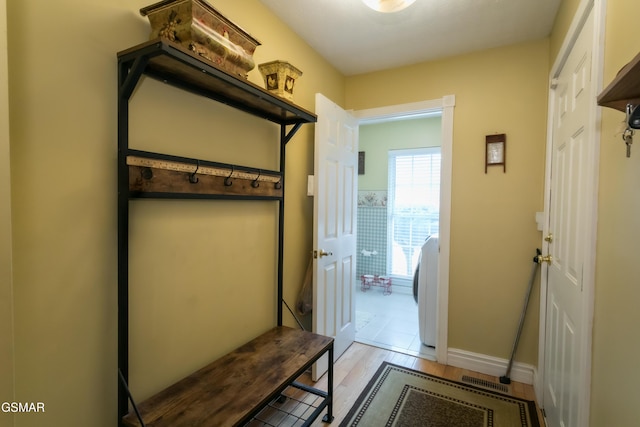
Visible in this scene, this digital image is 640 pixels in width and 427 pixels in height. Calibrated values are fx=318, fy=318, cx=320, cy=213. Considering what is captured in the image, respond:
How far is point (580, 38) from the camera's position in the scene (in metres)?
1.48

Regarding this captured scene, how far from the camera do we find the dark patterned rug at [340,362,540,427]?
1.89m

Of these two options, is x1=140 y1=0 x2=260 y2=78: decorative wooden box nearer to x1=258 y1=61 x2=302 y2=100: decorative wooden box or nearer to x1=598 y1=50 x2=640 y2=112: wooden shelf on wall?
x1=258 y1=61 x2=302 y2=100: decorative wooden box

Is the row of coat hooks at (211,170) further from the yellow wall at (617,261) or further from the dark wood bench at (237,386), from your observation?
the yellow wall at (617,261)

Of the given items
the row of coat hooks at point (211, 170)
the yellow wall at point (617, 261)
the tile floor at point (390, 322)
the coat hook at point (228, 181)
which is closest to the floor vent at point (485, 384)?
the tile floor at point (390, 322)

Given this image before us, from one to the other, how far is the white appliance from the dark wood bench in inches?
54.2

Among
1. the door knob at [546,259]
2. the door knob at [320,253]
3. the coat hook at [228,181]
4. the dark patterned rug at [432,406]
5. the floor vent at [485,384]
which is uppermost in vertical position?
the coat hook at [228,181]

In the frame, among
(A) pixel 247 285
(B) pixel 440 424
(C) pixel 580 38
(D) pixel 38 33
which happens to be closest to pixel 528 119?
(C) pixel 580 38

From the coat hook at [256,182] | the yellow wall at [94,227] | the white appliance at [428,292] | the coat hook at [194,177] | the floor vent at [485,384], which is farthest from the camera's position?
the white appliance at [428,292]

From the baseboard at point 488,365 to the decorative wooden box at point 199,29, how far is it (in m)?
2.59

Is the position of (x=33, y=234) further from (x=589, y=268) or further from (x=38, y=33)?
(x=589, y=268)

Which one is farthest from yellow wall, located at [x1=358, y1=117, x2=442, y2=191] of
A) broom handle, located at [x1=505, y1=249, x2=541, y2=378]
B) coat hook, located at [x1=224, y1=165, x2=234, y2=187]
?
coat hook, located at [x1=224, y1=165, x2=234, y2=187]

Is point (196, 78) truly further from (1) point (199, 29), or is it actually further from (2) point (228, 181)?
(2) point (228, 181)

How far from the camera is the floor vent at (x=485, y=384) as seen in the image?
88.6 inches

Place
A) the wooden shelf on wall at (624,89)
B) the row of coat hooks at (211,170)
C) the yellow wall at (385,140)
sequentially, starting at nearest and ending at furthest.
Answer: the wooden shelf on wall at (624,89) → the row of coat hooks at (211,170) → the yellow wall at (385,140)
